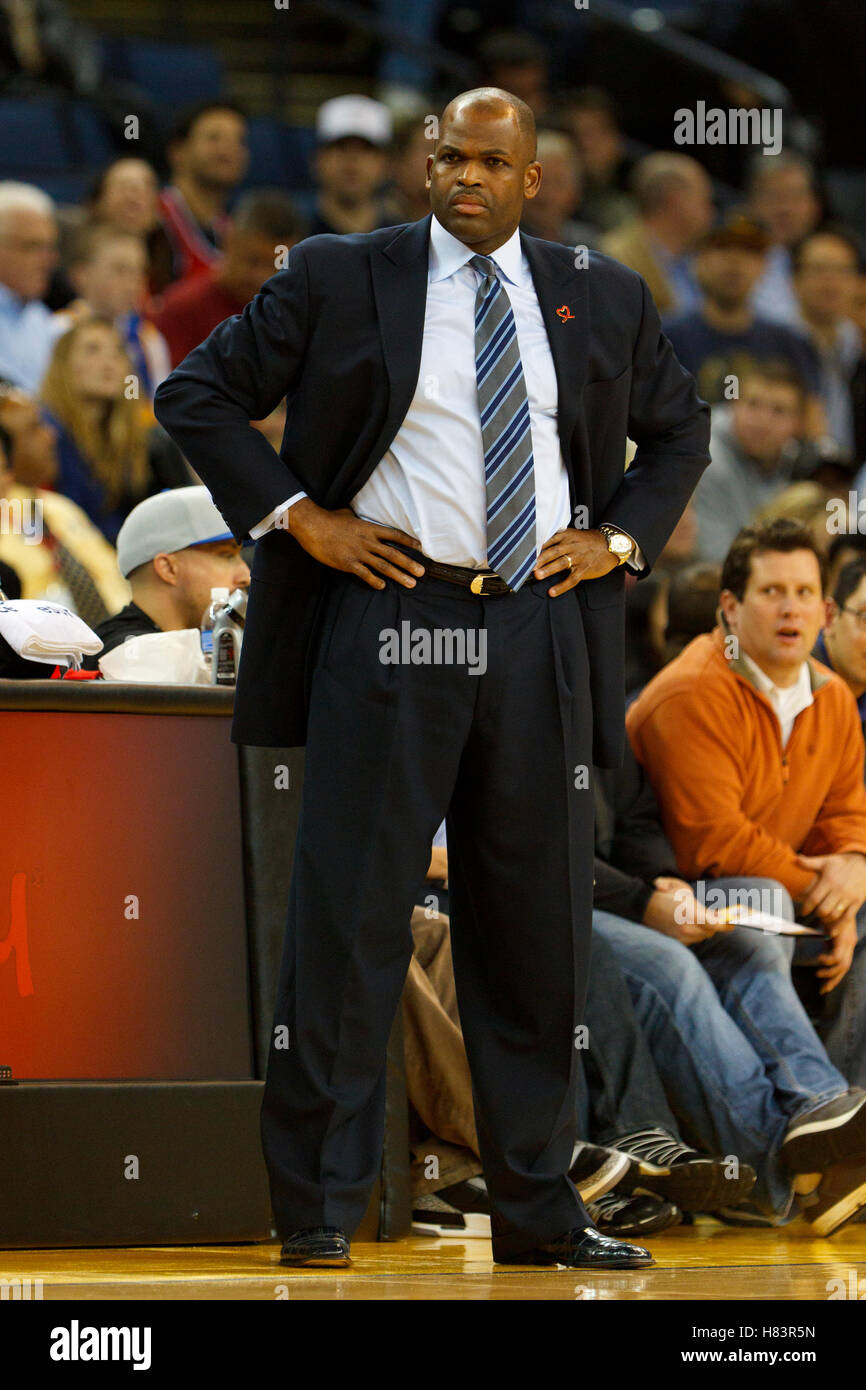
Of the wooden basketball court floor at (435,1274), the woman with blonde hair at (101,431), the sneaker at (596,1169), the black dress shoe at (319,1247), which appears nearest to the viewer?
the wooden basketball court floor at (435,1274)

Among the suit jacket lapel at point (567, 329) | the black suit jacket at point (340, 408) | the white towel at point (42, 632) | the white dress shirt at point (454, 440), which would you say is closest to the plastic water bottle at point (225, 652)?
the white towel at point (42, 632)

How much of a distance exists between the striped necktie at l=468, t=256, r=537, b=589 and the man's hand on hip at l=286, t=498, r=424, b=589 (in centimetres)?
13

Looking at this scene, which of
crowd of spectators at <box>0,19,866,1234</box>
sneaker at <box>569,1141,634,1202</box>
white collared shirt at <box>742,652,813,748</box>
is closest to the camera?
sneaker at <box>569,1141,634,1202</box>

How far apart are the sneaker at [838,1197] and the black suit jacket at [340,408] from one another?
1.10m

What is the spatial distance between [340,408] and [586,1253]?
4.35 ft

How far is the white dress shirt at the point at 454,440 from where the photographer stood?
2947mm

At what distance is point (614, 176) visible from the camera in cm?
942

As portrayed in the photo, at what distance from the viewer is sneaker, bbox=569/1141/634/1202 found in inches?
139

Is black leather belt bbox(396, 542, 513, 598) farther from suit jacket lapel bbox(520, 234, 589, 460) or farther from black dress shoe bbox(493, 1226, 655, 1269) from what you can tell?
black dress shoe bbox(493, 1226, 655, 1269)

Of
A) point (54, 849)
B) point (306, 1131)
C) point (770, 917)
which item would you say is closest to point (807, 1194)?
point (770, 917)

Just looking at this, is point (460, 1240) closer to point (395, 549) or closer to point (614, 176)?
point (395, 549)

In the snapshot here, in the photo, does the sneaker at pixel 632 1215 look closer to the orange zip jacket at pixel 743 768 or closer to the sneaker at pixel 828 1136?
the sneaker at pixel 828 1136

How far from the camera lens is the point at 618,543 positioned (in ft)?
10.1

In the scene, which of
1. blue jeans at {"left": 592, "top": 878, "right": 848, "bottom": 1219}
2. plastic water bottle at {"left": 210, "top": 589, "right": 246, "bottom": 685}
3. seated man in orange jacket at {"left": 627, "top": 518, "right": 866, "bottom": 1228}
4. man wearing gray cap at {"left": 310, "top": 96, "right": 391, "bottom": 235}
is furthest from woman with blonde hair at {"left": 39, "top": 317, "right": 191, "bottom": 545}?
blue jeans at {"left": 592, "top": 878, "right": 848, "bottom": 1219}
